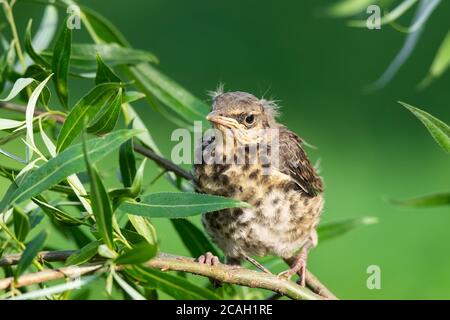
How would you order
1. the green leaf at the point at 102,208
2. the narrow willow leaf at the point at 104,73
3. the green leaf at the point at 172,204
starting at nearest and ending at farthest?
the green leaf at the point at 102,208 → the green leaf at the point at 172,204 → the narrow willow leaf at the point at 104,73

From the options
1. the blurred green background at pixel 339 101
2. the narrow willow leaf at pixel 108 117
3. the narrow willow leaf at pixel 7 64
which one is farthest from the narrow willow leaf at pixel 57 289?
the blurred green background at pixel 339 101

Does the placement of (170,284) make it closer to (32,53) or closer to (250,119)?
(32,53)

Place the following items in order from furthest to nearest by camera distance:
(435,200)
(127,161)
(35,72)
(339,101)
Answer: (339,101), (35,72), (127,161), (435,200)

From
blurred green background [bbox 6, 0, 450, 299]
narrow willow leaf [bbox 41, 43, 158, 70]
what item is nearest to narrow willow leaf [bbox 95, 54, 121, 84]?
narrow willow leaf [bbox 41, 43, 158, 70]

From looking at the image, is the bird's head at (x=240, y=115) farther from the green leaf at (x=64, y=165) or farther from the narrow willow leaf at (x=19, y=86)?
the green leaf at (x=64, y=165)

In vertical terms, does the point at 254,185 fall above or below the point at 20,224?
above

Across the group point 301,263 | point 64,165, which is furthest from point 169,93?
point 64,165

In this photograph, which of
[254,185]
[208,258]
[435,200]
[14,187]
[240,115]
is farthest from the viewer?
[240,115]
